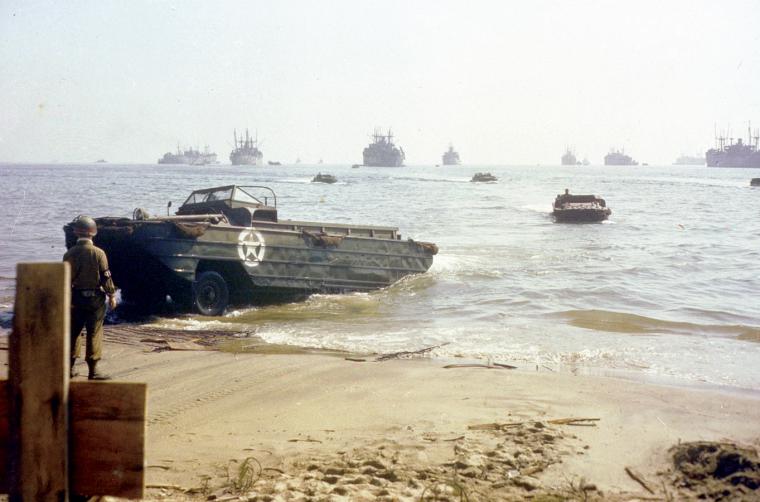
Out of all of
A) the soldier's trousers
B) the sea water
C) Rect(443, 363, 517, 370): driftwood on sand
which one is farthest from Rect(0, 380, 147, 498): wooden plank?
the sea water

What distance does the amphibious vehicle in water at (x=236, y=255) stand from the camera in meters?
10.4

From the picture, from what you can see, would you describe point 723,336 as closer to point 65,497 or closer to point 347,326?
point 347,326

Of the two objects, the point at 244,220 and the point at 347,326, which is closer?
the point at 347,326

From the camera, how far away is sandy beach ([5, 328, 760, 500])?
421 centimetres

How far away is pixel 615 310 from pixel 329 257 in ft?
17.0

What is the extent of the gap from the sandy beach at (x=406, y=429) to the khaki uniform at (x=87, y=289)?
59 centimetres

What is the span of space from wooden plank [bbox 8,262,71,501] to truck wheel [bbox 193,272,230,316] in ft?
28.7

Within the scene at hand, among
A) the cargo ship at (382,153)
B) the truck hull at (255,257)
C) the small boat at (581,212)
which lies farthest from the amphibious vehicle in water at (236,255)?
the cargo ship at (382,153)

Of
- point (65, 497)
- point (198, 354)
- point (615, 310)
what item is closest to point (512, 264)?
point (615, 310)

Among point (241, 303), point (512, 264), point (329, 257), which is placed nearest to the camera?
point (241, 303)

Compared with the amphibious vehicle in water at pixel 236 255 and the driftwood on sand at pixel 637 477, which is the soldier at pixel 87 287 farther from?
the driftwood on sand at pixel 637 477

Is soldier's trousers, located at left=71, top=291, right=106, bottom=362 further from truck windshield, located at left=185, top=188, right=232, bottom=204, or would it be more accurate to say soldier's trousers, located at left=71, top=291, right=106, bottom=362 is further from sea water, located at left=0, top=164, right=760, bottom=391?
truck windshield, located at left=185, top=188, right=232, bottom=204

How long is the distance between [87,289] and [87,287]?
2cm

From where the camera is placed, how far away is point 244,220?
40.5 ft
